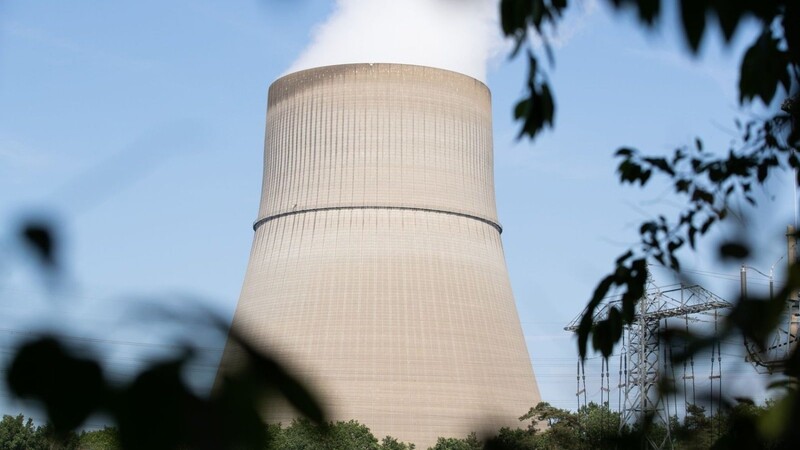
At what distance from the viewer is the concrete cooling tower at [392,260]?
23234 millimetres

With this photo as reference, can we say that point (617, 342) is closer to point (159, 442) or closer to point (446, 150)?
point (159, 442)

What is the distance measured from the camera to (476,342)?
23.3 meters

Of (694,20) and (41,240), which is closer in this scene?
(41,240)

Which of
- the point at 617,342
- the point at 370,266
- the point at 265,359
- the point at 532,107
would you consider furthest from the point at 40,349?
the point at 370,266

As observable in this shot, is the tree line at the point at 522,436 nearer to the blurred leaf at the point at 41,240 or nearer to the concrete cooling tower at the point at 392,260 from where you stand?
the blurred leaf at the point at 41,240

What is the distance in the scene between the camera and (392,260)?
23391 mm

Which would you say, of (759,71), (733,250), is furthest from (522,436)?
(759,71)

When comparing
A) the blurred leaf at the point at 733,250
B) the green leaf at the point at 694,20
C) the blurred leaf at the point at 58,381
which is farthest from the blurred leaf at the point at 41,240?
the blurred leaf at the point at 733,250

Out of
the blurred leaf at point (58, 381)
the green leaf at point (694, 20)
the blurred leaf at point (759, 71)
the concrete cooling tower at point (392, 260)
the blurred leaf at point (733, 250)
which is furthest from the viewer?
the concrete cooling tower at point (392, 260)

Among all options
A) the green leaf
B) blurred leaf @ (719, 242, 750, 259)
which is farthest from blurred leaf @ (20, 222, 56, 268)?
blurred leaf @ (719, 242, 750, 259)

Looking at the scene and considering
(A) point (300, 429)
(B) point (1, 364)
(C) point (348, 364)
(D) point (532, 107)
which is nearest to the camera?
(B) point (1, 364)

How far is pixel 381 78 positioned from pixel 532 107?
23713 millimetres

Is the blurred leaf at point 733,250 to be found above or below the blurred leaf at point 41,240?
above

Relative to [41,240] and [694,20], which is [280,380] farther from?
[694,20]
